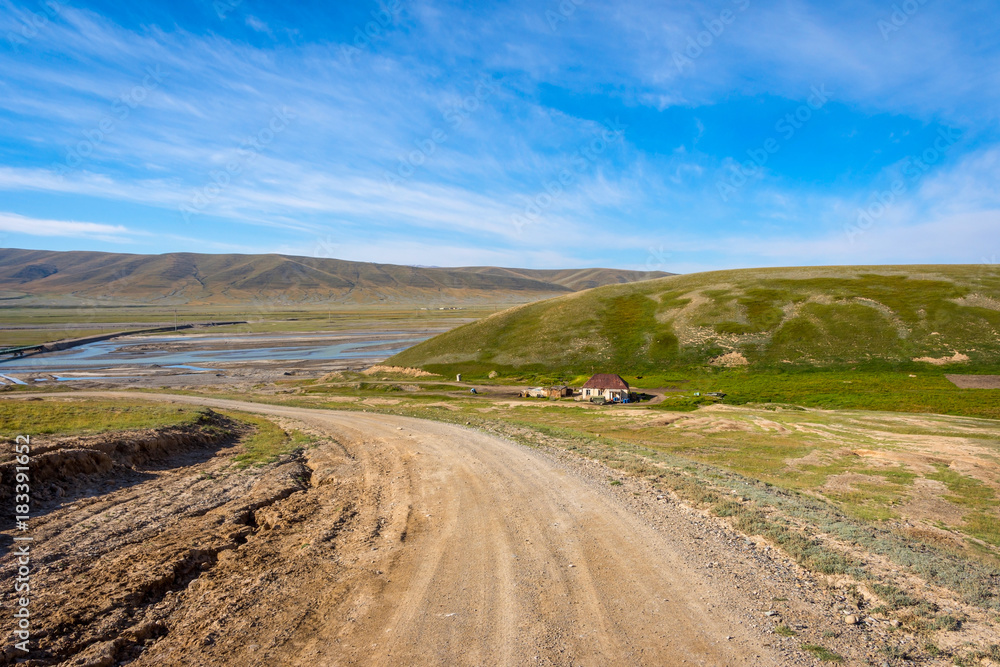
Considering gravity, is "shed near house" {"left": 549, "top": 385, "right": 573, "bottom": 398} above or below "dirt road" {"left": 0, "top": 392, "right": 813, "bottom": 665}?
below

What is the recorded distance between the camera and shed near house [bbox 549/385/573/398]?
238 feet

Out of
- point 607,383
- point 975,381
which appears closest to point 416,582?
point 607,383

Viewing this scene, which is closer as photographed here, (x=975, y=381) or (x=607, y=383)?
(x=975, y=381)

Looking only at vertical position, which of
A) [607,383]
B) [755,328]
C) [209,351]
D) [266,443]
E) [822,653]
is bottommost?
[607,383]

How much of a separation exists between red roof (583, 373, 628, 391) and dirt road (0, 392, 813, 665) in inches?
1955

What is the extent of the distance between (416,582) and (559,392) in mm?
62902

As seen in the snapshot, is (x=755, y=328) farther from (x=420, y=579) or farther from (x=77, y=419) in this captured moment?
(x=77, y=419)

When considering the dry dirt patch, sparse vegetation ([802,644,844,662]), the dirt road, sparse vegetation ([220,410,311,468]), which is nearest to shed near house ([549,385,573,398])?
sparse vegetation ([220,410,311,468])

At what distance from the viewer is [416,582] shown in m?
11.5

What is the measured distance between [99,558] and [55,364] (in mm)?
129310

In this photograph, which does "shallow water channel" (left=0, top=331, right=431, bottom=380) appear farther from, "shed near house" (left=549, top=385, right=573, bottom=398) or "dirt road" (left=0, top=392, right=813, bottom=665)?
"dirt road" (left=0, top=392, right=813, bottom=665)

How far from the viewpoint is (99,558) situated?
1299 cm

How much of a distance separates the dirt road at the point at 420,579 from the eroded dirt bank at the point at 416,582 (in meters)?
0.05

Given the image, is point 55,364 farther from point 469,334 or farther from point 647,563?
point 647,563
